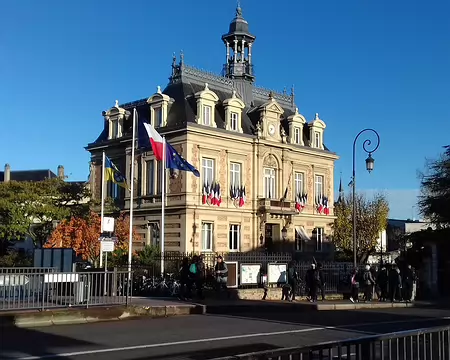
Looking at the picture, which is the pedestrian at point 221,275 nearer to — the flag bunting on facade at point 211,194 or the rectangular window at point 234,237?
the flag bunting on facade at point 211,194

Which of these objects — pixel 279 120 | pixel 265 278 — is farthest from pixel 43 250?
pixel 279 120

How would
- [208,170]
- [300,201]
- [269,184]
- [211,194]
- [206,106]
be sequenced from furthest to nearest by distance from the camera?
[300,201]
[269,184]
[206,106]
[208,170]
[211,194]

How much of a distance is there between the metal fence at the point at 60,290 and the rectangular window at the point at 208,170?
22160 millimetres

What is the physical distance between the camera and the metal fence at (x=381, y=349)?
5.30 metres

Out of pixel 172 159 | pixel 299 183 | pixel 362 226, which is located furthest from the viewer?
pixel 362 226

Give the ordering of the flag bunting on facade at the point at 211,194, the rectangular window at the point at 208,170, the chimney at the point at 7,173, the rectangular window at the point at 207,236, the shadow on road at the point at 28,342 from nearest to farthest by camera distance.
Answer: the shadow on road at the point at 28,342, the flag bunting on facade at the point at 211,194, the rectangular window at the point at 207,236, the rectangular window at the point at 208,170, the chimney at the point at 7,173

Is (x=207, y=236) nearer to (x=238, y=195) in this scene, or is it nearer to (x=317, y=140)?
(x=238, y=195)

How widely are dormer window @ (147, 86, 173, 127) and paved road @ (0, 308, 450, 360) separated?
79.5 feet

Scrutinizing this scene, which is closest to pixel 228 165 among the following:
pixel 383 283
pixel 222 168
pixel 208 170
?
pixel 222 168

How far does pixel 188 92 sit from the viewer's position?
143 feet

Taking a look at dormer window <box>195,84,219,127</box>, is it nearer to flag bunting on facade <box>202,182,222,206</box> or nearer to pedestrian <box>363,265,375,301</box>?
flag bunting on facade <box>202,182,222,206</box>

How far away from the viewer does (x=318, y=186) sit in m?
51.0

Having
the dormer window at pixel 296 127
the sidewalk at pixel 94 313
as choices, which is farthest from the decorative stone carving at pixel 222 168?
the sidewalk at pixel 94 313

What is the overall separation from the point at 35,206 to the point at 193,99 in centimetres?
1291
